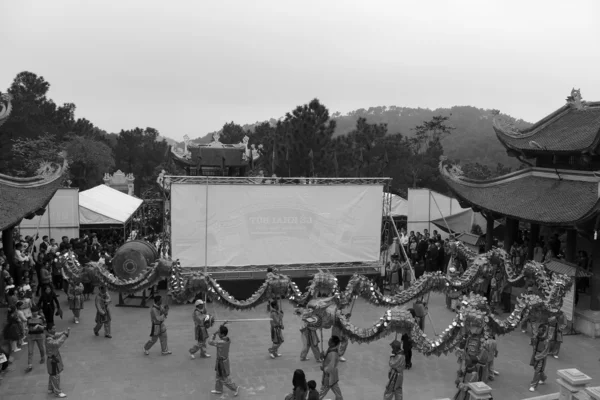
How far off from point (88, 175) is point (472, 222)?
25816 mm

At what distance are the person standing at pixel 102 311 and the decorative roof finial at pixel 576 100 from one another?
16164mm

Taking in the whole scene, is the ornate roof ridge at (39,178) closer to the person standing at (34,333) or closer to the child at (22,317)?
the child at (22,317)

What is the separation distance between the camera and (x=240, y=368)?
10.5 meters

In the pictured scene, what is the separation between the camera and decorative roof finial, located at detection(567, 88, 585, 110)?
1741cm

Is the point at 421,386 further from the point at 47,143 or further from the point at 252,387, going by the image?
the point at 47,143

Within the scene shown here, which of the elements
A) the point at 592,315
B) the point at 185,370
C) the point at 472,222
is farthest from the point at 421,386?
the point at 472,222

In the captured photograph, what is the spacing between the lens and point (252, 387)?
9562 millimetres

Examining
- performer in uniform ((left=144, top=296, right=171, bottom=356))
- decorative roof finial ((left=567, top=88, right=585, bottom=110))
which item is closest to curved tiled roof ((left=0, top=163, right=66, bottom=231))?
performer in uniform ((left=144, top=296, right=171, bottom=356))

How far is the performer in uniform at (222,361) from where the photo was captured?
891cm

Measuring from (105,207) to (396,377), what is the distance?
15955 mm

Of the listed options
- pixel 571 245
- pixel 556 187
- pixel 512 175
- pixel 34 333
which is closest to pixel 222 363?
pixel 34 333

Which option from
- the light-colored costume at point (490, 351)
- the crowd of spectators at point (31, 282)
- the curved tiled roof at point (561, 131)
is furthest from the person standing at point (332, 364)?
the curved tiled roof at point (561, 131)

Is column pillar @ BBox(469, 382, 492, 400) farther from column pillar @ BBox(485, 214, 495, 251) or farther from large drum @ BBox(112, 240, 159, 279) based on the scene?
column pillar @ BBox(485, 214, 495, 251)

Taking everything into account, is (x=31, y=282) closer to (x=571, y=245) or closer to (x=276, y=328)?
(x=276, y=328)
